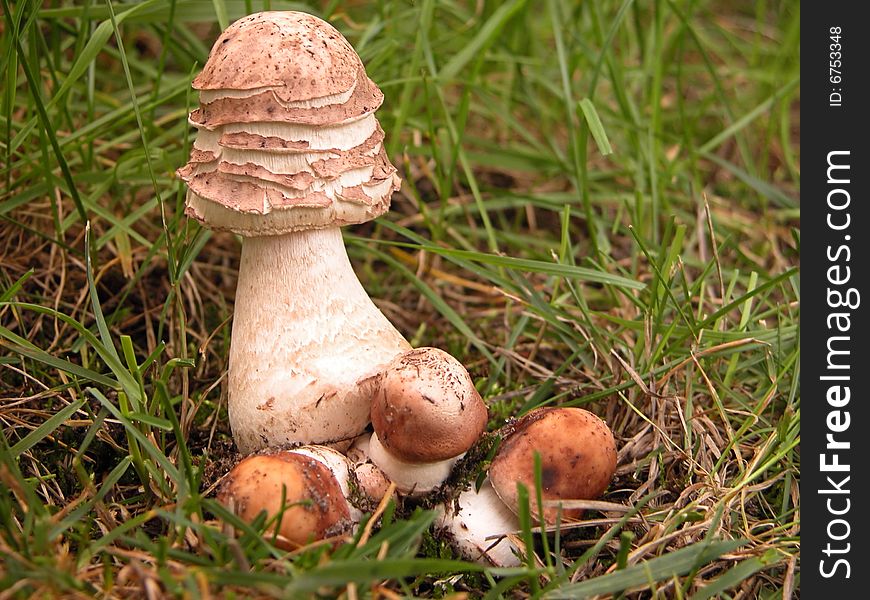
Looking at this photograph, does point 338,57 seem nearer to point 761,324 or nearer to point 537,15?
point 761,324

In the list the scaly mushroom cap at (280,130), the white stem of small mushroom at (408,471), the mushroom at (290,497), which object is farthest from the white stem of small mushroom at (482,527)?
the scaly mushroom cap at (280,130)

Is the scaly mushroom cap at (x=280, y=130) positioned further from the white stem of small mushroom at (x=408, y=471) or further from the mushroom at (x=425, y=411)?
the white stem of small mushroom at (x=408, y=471)

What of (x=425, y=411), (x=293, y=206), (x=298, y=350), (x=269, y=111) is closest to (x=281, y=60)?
(x=269, y=111)

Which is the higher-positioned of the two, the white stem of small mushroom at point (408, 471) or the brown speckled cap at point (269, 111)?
the brown speckled cap at point (269, 111)

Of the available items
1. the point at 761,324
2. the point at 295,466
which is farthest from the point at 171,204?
the point at 761,324

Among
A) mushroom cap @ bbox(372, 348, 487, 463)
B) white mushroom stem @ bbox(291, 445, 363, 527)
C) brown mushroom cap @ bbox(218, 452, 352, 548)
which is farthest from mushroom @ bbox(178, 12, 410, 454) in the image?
brown mushroom cap @ bbox(218, 452, 352, 548)

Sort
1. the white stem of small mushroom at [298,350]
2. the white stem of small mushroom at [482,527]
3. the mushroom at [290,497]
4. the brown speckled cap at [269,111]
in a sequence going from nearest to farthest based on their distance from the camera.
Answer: the mushroom at [290,497]
the brown speckled cap at [269,111]
the white stem of small mushroom at [482,527]
the white stem of small mushroom at [298,350]

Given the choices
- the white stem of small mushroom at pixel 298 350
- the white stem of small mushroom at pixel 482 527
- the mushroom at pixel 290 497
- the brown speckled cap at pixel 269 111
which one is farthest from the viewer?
the white stem of small mushroom at pixel 298 350
